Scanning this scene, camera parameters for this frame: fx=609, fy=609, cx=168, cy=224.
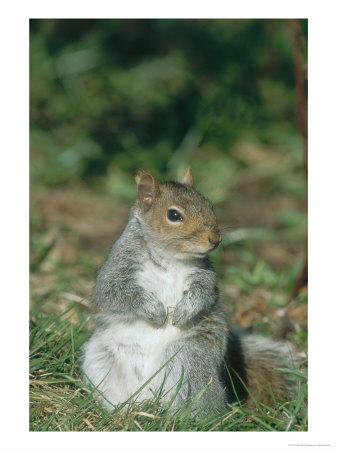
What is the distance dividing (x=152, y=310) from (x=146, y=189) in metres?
0.61

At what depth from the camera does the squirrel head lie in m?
2.81

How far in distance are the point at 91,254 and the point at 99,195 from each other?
1290 millimetres

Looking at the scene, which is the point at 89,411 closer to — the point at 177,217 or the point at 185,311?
the point at 185,311

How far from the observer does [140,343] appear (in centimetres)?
286

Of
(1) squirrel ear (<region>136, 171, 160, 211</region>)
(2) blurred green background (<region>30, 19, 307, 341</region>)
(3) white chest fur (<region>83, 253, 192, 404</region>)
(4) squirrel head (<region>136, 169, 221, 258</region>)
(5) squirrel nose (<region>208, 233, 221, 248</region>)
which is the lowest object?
(3) white chest fur (<region>83, 253, 192, 404</region>)

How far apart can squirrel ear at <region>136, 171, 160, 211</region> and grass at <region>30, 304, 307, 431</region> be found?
2.54 feet

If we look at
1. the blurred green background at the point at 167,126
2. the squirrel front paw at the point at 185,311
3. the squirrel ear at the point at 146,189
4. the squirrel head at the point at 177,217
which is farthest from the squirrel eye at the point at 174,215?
the blurred green background at the point at 167,126

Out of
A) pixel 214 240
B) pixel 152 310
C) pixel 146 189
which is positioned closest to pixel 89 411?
pixel 152 310

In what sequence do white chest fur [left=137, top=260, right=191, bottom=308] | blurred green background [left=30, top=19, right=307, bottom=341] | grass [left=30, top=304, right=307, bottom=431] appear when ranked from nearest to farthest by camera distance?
grass [left=30, top=304, right=307, bottom=431]
white chest fur [left=137, top=260, right=191, bottom=308]
blurred green background [left=30, top=19, right=307, bottom=341]

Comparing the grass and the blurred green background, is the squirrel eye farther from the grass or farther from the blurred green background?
the blurred green background

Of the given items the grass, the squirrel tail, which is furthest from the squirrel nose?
the grass

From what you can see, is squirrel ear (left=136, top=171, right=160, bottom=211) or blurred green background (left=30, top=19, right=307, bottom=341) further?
blurred green background (left=30, top=19, right=307, bottom=341)
